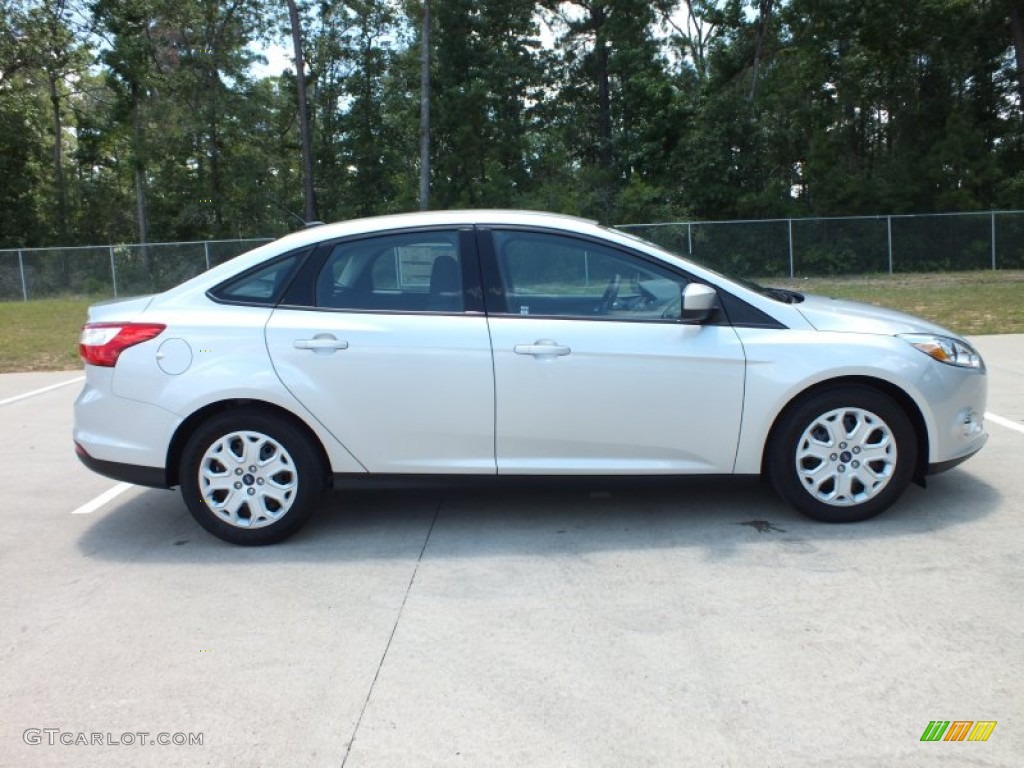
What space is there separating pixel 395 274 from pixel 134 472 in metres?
1.71

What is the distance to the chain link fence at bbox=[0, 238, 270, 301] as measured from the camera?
28.2 m

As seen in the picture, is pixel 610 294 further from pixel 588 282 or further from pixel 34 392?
pixel 34 392

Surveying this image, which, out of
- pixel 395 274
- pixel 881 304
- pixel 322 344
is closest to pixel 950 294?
pixel 881 304

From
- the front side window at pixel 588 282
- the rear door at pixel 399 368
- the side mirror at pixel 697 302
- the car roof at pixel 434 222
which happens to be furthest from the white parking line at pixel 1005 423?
the rear door at pixel 399 368

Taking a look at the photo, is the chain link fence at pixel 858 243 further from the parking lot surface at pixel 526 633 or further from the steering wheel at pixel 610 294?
the steering wheel at pixel 610 294

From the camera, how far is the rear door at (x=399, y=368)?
4.86m

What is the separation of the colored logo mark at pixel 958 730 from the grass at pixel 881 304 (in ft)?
36.1

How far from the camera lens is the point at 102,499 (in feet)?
19.8

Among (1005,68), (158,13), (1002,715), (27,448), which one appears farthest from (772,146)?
(1002,715)

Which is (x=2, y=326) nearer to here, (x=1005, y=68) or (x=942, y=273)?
(x=942, y=273)

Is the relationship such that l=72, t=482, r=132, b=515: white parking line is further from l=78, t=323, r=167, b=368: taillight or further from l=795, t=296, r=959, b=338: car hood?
l=795, t=296, r=959, b=338: car hood

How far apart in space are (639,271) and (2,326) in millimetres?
18428

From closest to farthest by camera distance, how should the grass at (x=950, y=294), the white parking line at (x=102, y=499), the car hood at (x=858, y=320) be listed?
the car hood at (x=858, y=320)
the white parking line at (x=102, y=499)
the grass at (x=950, y=294)

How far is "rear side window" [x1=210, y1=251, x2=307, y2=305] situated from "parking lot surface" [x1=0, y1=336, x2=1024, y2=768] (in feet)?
4.31
